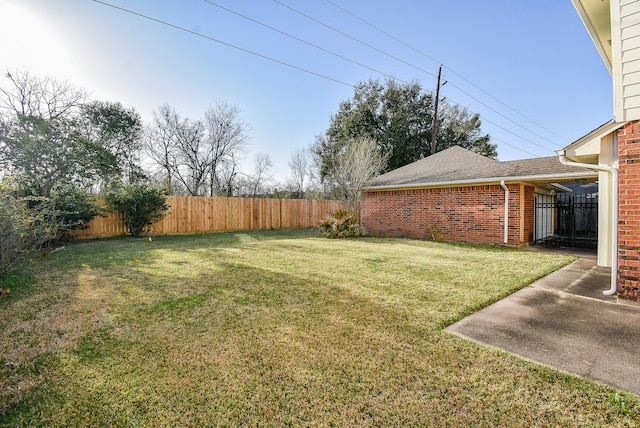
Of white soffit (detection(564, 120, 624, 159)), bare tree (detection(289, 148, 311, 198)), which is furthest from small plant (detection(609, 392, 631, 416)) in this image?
bare tree (detection(289, 148, 311, 198))

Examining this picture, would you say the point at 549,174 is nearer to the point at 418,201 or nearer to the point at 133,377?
the point at 418,201

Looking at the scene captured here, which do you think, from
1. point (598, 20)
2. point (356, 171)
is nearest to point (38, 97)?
point (356, 171)

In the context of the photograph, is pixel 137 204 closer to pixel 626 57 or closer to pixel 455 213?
pixel 455 213

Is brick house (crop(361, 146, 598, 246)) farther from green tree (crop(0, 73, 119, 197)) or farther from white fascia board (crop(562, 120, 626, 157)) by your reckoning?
green tree (crop(0, 73, 119, 197))

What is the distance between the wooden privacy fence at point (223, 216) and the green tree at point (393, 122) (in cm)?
606

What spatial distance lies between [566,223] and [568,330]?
1329 cm

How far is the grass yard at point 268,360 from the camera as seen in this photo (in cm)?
174

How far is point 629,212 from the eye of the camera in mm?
3678

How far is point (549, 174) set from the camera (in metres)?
8.07

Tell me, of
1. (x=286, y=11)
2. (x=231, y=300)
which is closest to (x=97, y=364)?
(x=231, y=300)

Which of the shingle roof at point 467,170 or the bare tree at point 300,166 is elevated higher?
the bare tree at point 300,166

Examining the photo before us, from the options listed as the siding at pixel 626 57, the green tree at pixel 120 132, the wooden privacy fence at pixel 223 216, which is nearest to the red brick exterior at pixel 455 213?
the wooden privacy fence at pixel 223 216

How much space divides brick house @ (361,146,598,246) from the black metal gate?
733 mm

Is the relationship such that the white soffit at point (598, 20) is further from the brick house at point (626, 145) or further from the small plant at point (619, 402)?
the small plant at point (619, 402)
